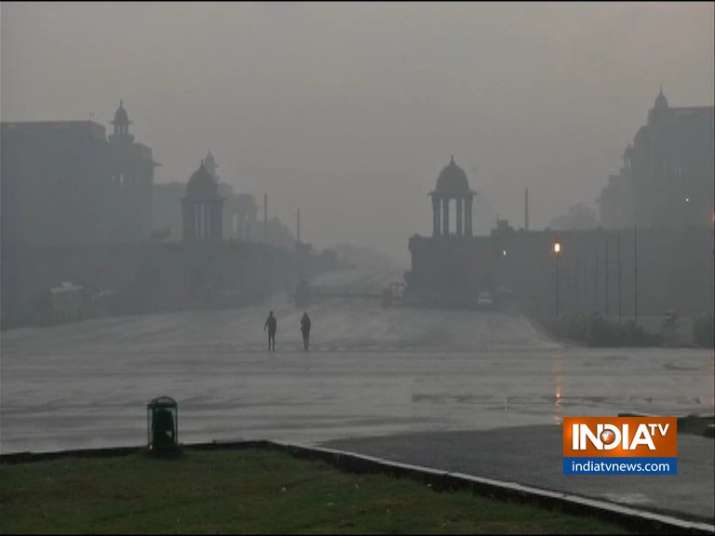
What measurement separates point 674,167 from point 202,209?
2055 inches

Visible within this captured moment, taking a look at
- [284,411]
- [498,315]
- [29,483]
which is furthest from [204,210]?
[29,483]

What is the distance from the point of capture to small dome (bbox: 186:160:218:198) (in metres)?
112

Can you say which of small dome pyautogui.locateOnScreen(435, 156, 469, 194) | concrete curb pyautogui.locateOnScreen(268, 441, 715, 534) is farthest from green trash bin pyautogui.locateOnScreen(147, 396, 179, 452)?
small dome pyautogui.locateOnScreen(435, 156, 469, 194)

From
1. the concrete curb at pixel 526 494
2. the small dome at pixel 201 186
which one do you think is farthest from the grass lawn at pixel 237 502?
the small dome at pixel 201 186

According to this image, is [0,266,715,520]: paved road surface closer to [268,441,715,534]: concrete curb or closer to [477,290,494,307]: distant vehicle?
[268,441,715,534]: concrete curb

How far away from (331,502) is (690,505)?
410cm

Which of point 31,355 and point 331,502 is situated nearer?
point 331,502

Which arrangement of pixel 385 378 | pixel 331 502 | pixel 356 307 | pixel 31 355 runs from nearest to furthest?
pixel 331 502
pixel 385 378
pixel 31 355
pixel 356 307

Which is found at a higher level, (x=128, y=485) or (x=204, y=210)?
(x=204, y=210)

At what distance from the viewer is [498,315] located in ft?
242

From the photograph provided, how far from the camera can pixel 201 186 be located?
4473 inches

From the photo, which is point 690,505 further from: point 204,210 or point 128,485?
point 204,210

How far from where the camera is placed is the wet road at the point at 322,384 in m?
19.7

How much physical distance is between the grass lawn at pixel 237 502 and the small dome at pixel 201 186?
3883 inches
